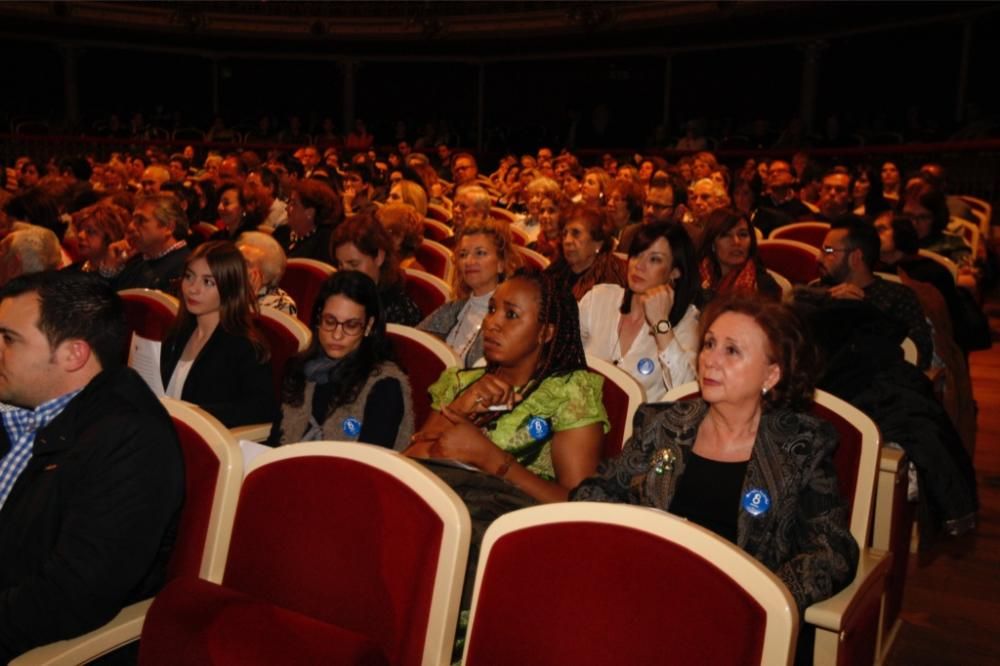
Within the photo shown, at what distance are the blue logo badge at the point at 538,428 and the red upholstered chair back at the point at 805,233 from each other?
3.80 meters

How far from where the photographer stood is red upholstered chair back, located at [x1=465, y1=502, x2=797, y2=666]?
1.36m

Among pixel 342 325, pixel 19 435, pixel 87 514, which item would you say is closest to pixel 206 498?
pixel 87 514

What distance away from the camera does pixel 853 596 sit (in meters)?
1.85

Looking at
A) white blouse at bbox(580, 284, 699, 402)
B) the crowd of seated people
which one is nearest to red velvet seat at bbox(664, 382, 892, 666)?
the crowd of seated people

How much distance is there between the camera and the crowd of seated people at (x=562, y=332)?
203cm

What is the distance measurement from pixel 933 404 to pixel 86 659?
2300 mm

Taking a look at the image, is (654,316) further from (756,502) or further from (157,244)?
(157,244)

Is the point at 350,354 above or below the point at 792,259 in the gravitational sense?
below

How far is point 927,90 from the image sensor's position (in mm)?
15242

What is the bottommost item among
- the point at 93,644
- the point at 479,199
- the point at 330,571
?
the point at 93,644

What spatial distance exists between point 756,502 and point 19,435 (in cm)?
152

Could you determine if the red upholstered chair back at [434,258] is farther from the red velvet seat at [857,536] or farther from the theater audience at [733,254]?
the red velvet seat at [857,536]

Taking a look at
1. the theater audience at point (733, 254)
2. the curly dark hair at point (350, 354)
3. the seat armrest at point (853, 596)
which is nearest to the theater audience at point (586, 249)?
the theater audience at point (733, 254)

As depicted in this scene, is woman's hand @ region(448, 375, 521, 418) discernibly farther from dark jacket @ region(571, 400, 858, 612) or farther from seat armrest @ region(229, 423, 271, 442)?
seat armrest @ region(229, 423, 271, 442)
